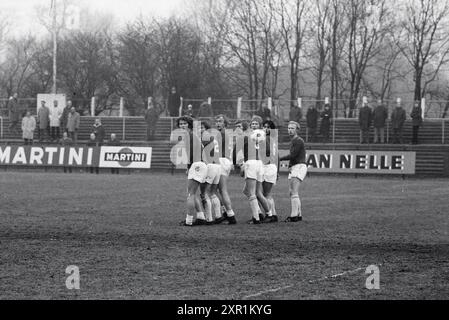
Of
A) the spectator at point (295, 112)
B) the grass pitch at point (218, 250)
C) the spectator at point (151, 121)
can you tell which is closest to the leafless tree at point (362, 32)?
the spectator at point (295, 112)

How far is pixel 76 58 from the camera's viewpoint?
5897 centimetres

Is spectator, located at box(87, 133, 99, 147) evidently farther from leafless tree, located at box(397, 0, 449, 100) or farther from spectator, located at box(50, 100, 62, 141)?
leafless tree, located at box(397, 0, 449, 100)

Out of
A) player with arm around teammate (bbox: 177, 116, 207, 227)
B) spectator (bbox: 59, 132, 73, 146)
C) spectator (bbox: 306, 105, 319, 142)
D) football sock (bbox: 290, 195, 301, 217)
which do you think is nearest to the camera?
player with arm around teammate (bbox: 177, 116, 207, 227)

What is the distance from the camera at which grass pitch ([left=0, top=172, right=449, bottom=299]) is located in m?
9.38

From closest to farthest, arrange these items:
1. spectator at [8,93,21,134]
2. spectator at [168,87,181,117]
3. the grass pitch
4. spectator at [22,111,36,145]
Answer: the grass pitch
spectator at [22,111,36,145]
spectator at [168,87,181,117]
spectator at [8,93,21,134]

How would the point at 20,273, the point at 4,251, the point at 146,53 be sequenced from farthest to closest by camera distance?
the point at 146,53 → the point at 4,251 → the point at 20,273

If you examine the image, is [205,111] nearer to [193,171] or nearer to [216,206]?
[216,206]

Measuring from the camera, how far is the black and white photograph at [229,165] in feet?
33.6

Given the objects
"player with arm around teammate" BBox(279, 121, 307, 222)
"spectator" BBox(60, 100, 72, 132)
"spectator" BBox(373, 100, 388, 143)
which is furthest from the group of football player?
"spectator" BBox(60, 100, 72, 132)

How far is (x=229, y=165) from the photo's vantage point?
55.5ft
